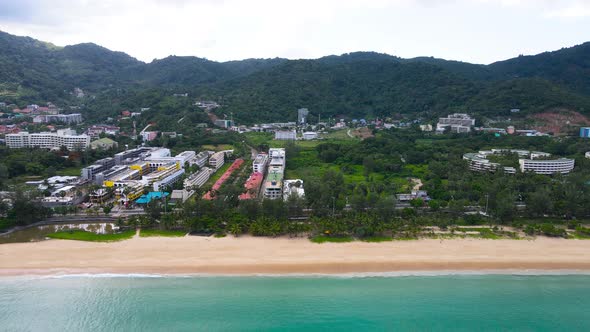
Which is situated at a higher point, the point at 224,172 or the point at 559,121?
the point at 559,121

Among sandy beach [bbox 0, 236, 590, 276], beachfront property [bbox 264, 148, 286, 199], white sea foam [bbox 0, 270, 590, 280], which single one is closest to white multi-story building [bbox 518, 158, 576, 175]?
sandy beach [bbox 0, 236, 590, 276]

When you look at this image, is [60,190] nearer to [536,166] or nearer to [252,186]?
[252,186]

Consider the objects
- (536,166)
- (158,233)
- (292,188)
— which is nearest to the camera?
(158,233)

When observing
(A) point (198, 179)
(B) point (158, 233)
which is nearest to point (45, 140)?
(A) point (198, 179)

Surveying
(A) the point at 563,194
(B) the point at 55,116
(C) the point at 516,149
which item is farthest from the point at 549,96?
(B) the point at 55,116

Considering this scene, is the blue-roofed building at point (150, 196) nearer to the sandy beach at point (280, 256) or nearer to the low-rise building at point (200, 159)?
the sandy beach at point (280, 256)

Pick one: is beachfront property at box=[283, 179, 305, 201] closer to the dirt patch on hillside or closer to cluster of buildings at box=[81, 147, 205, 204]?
cluster of buildings at box=[81, 147, 205, 204]
